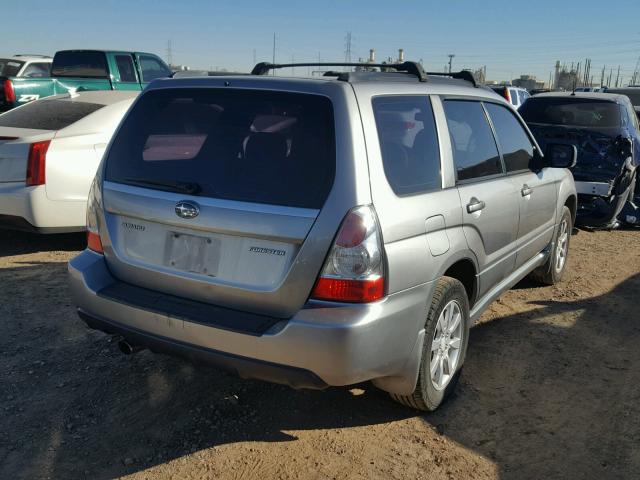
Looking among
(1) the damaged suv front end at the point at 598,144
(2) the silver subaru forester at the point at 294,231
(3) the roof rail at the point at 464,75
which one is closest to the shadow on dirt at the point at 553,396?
(2) the silver subaru forester at the point at 294,231

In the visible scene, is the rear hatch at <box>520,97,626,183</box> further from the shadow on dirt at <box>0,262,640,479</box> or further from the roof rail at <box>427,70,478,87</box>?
the roof rail at <box>427,70,478,87</box>

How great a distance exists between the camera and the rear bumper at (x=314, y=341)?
2520 millimetres

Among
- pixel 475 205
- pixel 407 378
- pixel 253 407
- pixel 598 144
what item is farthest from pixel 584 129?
pixel 253 407

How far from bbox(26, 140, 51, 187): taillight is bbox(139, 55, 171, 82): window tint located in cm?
743

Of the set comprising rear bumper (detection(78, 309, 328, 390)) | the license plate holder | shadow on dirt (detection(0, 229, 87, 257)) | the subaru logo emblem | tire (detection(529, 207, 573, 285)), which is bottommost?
shadow on dirt (detection(0, 229, 87, 257))

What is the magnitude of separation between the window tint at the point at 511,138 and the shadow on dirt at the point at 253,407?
1.28 m

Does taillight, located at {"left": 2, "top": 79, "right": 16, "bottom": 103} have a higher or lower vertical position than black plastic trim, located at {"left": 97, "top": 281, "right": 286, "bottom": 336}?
higher

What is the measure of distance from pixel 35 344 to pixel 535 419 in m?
3.19

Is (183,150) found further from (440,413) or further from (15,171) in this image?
(15,171)

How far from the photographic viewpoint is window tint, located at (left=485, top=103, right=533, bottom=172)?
4.14 metres

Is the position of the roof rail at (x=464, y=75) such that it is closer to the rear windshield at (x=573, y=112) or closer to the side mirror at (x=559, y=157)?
the side mirror at (x=559, y=157)

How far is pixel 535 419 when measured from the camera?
10.8 ft

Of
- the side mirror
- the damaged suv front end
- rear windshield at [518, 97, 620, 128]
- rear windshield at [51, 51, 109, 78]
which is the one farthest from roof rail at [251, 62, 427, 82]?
rear windshield at [51, 51, 109, 78]

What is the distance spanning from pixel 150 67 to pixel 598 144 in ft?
29.9
